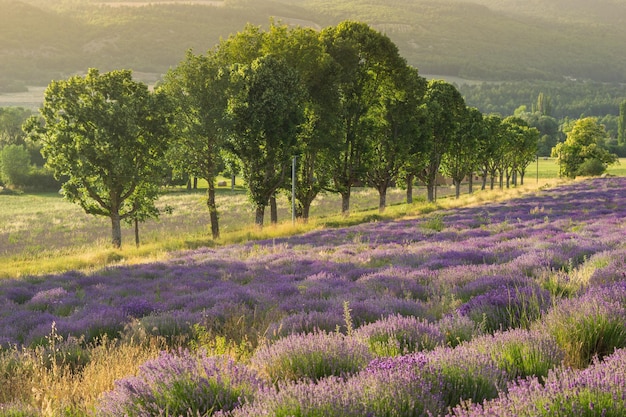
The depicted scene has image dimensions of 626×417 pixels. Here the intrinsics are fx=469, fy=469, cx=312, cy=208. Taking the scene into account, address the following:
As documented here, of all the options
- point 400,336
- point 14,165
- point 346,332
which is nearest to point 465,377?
point 400,336

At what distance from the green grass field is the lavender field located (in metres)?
7.12

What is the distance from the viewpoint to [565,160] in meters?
96.4

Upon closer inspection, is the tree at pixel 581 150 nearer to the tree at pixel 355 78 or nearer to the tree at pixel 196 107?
the tree at pixel 355 78

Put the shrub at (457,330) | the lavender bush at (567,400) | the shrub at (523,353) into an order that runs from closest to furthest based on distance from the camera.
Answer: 1. the lavender bush at (567,400)
2. the shrub at (523,353)
3. the shrub at (457,330)

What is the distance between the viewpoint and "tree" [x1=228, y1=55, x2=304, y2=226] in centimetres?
2952

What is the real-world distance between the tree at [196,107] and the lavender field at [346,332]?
13.0 m

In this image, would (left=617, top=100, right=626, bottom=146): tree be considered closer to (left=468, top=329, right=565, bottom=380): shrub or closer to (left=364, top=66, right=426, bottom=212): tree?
(left=364, top=66, right=426, bottom=212): tree

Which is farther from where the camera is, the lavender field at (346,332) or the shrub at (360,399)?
the lavender field at (346,332)

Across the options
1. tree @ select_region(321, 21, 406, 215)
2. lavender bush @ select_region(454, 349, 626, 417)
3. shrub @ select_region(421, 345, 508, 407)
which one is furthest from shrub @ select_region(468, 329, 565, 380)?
tree @ select_region(321, 21, 406, 215)

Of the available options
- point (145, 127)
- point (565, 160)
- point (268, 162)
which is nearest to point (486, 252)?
point (268, 162)

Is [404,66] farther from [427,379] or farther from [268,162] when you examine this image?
[427,379]

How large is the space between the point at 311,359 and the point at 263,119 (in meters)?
26.6

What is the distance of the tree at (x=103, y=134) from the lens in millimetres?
26906

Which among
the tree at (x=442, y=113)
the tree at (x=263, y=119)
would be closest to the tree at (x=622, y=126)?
the tree at (x=442, y=113)
